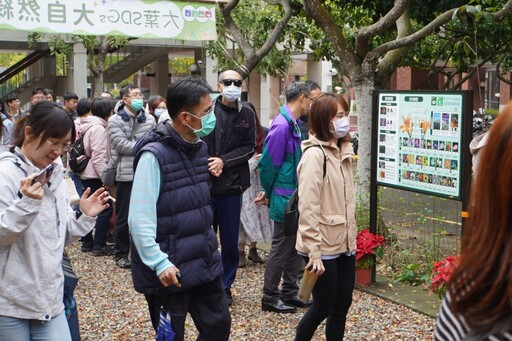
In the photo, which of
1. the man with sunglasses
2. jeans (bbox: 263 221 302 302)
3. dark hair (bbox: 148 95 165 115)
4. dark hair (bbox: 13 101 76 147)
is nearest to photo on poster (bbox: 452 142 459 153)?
jeans (bbox: 263 221 302 302)

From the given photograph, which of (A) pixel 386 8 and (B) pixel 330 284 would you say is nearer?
(B) pixel 330 284

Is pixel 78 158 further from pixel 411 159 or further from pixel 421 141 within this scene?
pixel 421 141

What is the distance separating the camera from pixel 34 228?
3113 millimetres

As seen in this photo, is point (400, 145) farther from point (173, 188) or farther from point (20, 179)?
point (20, 179)

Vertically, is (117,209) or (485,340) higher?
(485,340)

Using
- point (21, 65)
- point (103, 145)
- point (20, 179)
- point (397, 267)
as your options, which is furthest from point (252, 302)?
point (21, 65)

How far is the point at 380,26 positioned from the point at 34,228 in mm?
5298

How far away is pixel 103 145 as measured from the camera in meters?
8.41

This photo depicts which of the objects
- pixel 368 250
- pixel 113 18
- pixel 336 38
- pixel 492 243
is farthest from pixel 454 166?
pixel 492 243

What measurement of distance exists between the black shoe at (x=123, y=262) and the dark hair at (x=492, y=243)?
6697 mm

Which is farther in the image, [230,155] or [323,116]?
[230,155]

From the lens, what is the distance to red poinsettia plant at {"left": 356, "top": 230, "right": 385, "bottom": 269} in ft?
22.4

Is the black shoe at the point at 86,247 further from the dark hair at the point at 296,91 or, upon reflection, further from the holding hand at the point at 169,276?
the holding hand at the point at 169,276

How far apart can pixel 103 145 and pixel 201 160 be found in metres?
4.77
